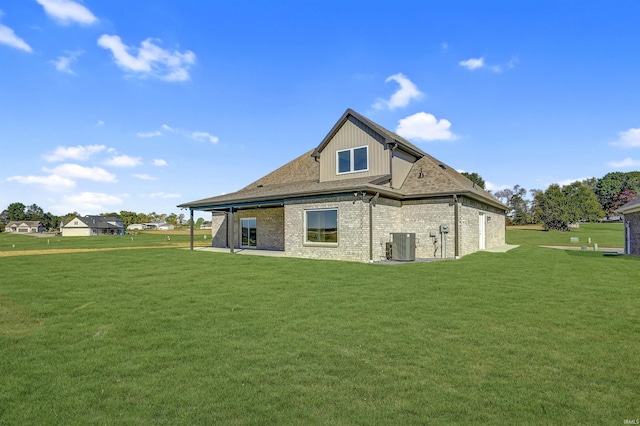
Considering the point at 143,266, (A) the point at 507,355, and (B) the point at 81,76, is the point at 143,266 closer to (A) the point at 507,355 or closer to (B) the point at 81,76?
(B) the point at 81,76

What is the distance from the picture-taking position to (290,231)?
1608cm

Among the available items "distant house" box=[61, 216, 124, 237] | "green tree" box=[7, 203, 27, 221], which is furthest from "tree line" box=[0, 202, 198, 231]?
"distant house" box=[61, 216, 124, 237]

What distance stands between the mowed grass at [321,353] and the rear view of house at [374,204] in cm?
568

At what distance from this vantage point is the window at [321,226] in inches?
575

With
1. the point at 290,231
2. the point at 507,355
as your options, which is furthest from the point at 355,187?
the point at 507,355

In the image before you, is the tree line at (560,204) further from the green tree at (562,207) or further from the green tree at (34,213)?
the green tree at (34,213)

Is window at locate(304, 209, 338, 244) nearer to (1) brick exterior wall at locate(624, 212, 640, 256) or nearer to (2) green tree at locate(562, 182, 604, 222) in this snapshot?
(1) brick exterior wall at locate(624, 212, 640, 256)

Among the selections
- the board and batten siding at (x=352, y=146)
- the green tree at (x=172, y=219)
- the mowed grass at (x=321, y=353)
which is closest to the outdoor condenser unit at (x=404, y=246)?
the board and batten siding at (x=352, y=146)

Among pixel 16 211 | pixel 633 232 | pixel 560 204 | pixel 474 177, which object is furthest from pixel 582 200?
pixel 16 211

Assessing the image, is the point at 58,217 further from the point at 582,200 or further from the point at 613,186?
the point at 613,186

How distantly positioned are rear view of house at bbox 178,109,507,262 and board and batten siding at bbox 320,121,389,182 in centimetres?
5

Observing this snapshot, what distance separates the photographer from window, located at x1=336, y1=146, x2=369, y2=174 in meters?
16.6

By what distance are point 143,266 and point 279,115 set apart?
1300cm

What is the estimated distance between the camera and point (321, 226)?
15055 millimetres
